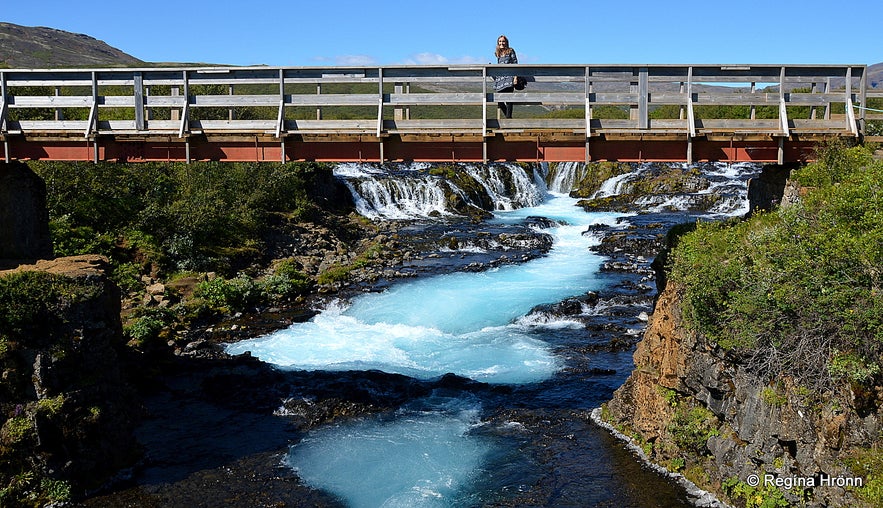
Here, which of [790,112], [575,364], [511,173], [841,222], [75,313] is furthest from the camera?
[511,173]

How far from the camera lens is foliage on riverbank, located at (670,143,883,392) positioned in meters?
15.1

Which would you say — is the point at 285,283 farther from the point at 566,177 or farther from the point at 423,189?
the point at 566,177

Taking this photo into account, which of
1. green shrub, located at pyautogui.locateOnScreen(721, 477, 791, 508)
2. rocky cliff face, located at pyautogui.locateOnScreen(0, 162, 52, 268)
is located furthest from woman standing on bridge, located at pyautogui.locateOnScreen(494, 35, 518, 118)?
rocky cliff face, located at pyautogui.locateOnScreen(0, 162, 52, 268)

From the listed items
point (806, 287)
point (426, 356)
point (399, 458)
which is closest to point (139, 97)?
point (399, 458)

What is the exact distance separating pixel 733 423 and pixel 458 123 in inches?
446

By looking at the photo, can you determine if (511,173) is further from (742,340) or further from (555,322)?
(742,340)

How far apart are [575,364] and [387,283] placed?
1461 cm

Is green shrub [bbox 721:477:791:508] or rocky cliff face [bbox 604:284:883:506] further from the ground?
rocky cliff face [bbox 604:284:883:506]

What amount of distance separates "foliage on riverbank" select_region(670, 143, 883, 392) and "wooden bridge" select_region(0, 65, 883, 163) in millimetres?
3561

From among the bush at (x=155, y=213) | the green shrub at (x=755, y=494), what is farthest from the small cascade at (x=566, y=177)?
the green shrub at (x=755, y=494)

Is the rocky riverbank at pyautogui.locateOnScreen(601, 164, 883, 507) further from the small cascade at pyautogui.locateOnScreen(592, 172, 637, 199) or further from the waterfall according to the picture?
the small cascade at pyautogui.locateOnScreen(592, 172, 637, 199)

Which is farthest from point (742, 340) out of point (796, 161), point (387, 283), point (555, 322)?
point (387, 283)

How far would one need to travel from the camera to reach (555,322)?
3238 cm

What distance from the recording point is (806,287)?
52.1 feet
